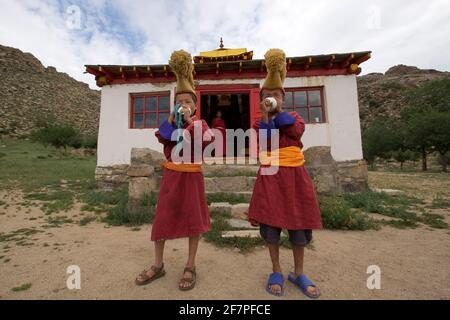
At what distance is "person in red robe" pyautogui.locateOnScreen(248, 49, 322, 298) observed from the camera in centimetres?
189

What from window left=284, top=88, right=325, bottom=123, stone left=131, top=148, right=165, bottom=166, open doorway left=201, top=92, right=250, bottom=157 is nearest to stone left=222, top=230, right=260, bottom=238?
stone left=131, top=148, right=165, bottom=166

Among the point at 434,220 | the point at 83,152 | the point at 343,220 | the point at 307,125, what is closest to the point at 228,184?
the point at 343,220

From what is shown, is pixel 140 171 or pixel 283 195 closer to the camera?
pixel 283 195

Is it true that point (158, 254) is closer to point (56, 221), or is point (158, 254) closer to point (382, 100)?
point (56, 221)

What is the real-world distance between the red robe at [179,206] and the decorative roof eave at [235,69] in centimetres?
550

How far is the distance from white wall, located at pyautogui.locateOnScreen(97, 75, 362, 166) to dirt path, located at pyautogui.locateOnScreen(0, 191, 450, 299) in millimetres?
3537

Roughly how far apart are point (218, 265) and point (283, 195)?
3.78 feet

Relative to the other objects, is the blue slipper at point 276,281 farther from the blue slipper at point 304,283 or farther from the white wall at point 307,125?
the white wall at point 307,125

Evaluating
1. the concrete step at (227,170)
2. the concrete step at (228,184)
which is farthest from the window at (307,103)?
the concrete step at (228,184)

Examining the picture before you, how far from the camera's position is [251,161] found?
6.69 metres

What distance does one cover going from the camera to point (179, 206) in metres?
2.07
